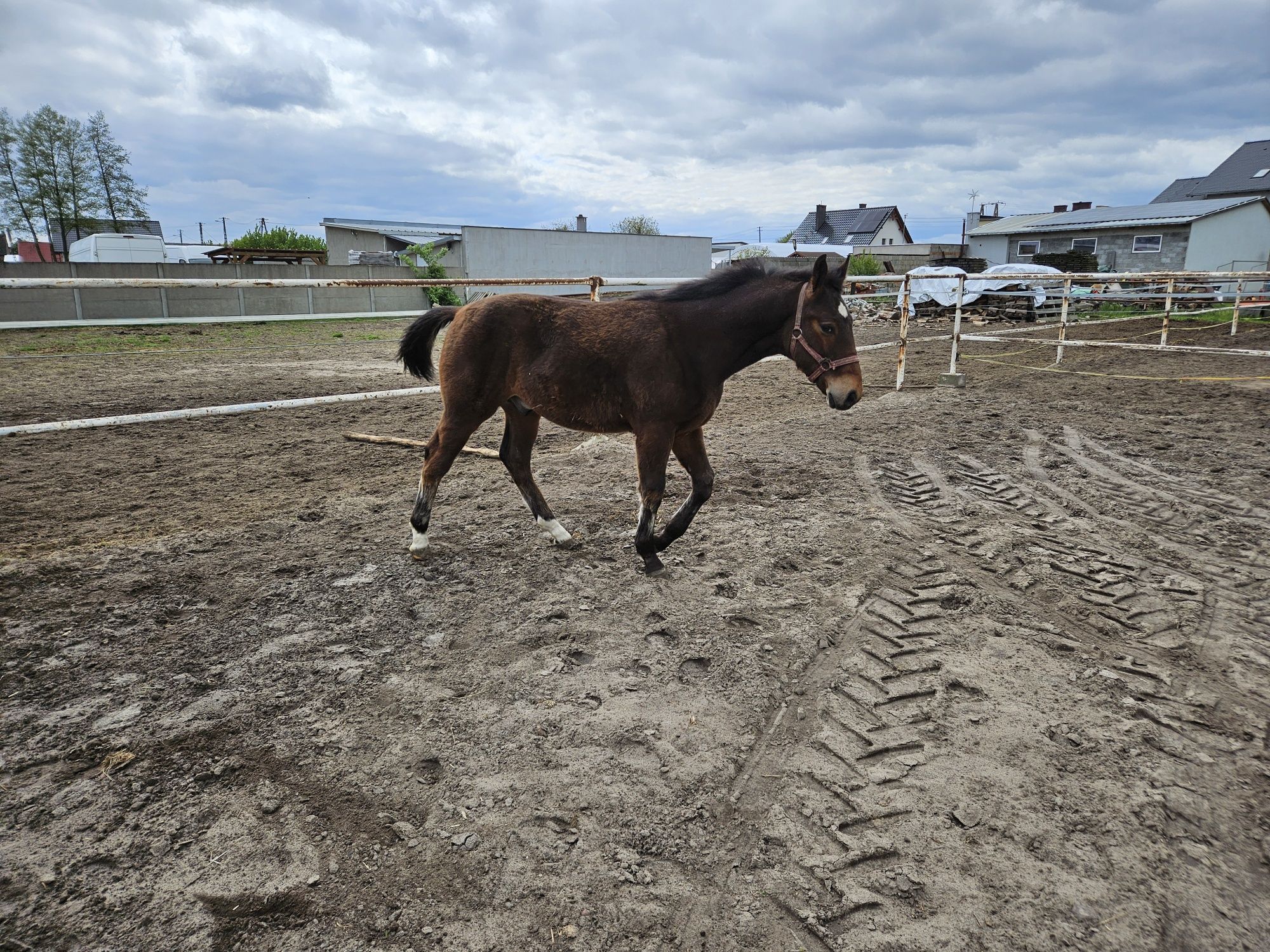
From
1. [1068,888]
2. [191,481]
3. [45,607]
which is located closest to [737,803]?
[1068,888]

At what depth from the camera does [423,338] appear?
484cm

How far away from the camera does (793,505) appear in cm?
517

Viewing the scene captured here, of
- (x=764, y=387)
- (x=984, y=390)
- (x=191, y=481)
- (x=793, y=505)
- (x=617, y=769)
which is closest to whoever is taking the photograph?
(x=617, y=769)

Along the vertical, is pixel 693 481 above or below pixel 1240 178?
below

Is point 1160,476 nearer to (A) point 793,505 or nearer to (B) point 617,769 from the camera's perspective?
(A) point 793,505

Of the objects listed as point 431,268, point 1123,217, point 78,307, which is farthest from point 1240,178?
point 78,307

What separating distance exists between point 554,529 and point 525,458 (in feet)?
1.87

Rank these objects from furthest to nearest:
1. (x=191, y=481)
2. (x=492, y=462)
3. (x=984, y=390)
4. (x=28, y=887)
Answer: (x=984, y=390), (x=492, y=462), (x=191, y=481), (x=28, y=887)

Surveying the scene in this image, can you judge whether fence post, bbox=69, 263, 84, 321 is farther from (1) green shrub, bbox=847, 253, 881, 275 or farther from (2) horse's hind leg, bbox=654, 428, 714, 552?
(1) green shrub, bbox=847, 253, 881, 275

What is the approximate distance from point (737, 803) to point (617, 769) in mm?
425

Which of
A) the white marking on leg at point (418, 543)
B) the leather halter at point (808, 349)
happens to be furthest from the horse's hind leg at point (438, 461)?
the leather halter at point (808, 349)

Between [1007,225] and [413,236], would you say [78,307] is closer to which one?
[413,236]

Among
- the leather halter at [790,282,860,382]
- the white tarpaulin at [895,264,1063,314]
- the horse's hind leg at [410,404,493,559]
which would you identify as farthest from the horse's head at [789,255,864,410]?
the white tarpaulin at [895,264,1063,314]

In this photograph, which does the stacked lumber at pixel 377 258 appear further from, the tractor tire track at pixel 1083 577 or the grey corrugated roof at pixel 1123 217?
the grey corrugated roof at pixel 1123 217
